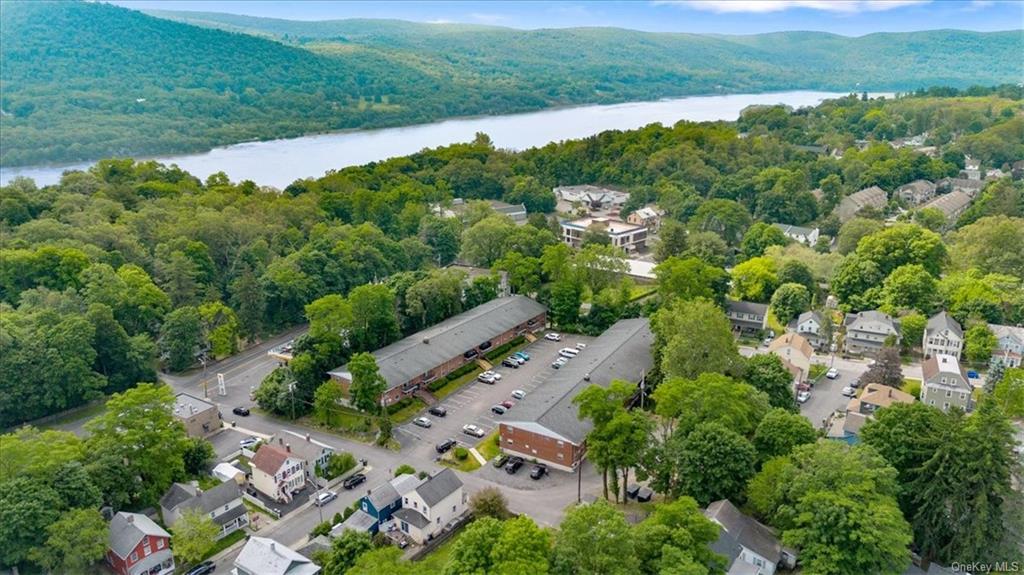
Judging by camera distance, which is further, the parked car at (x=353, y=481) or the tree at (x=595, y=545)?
the parked car at (x=353, y=481)

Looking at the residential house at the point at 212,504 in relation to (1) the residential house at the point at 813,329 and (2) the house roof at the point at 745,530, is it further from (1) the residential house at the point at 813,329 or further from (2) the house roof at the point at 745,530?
(1) the residential house at the point at 813,329

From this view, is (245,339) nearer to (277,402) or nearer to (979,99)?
(277,402)

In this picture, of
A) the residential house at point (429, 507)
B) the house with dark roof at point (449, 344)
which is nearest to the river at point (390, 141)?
the house with dark roof at point (449, 344)

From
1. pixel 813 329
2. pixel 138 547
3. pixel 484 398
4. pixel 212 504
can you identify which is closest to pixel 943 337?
pixel 813 329

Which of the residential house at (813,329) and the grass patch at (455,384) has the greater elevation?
the residential house at (813,329)

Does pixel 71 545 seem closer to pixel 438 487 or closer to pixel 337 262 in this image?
pixel 438 487
